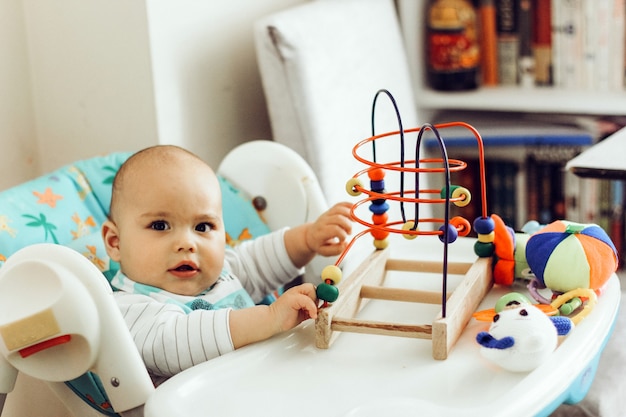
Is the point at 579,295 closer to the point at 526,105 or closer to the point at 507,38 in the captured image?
the point at 526,105

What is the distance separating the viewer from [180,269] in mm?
1091

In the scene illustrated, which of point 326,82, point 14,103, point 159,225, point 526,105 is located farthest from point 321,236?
point 526,105

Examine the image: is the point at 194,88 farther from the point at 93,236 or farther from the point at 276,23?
the point at 93,236

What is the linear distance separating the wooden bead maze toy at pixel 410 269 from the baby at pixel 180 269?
1.4 inches

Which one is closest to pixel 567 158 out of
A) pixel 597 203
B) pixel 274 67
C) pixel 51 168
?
pixel 597 203

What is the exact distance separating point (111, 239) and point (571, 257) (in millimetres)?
560

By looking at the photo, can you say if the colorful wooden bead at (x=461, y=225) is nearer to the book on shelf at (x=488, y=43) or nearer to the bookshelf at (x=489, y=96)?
the bookshelf at (x=489, y=96)

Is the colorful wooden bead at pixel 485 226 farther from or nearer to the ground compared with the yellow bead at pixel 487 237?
farther from the ground

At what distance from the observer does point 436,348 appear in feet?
3.04

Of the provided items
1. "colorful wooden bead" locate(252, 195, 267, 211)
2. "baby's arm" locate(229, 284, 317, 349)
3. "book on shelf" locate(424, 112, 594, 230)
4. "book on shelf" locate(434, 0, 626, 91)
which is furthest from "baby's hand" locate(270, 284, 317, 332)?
"book on shelf" locate(434, 0, 626, 91)

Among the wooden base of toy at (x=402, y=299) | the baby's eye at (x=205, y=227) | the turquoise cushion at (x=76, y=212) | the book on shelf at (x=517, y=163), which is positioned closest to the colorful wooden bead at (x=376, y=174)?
the wooden base of toy at (x=402, y=299)

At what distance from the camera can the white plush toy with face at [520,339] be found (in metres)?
0.86

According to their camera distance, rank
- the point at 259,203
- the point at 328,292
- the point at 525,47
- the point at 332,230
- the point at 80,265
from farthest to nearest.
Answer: the point at 525,47, the point at 259,203, the point at 332,230, the point at 328,292, the point at 80,265

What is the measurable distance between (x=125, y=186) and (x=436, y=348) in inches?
17.0
